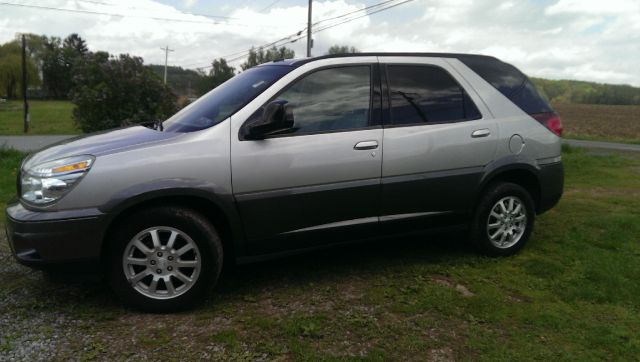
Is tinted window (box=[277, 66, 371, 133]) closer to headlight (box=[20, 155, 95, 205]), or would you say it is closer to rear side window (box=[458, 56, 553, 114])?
rear side window (box=[458, 56, 553, 114])

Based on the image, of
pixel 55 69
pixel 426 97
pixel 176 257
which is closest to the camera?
pixel 176 257

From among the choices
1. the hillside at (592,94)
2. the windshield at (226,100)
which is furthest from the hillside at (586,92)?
the windshield at (226,100)

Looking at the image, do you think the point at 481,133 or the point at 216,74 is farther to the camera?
the point at 216,74

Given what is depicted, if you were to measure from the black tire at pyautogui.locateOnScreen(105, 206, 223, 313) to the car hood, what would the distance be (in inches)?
18.2

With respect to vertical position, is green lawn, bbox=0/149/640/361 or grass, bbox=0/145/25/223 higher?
grass, bbox=0/145/25/223

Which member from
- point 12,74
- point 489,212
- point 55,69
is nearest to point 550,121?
point 489,212

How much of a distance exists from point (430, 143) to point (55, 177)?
8.92ft

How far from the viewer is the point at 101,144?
3379 mm

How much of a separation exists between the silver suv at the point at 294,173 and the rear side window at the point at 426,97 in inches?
0.4

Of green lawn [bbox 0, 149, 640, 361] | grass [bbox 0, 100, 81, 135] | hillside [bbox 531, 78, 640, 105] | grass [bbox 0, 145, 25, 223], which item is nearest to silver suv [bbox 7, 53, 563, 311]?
green lawn [bbox 0, 149, 640, 361]

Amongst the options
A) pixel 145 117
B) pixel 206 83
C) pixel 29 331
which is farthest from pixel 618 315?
pixel 206 83

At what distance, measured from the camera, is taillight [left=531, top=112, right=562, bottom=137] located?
4559mm

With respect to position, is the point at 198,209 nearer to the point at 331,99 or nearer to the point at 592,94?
the point at 331,99

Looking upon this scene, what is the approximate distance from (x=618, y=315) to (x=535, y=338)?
2.53 ft
